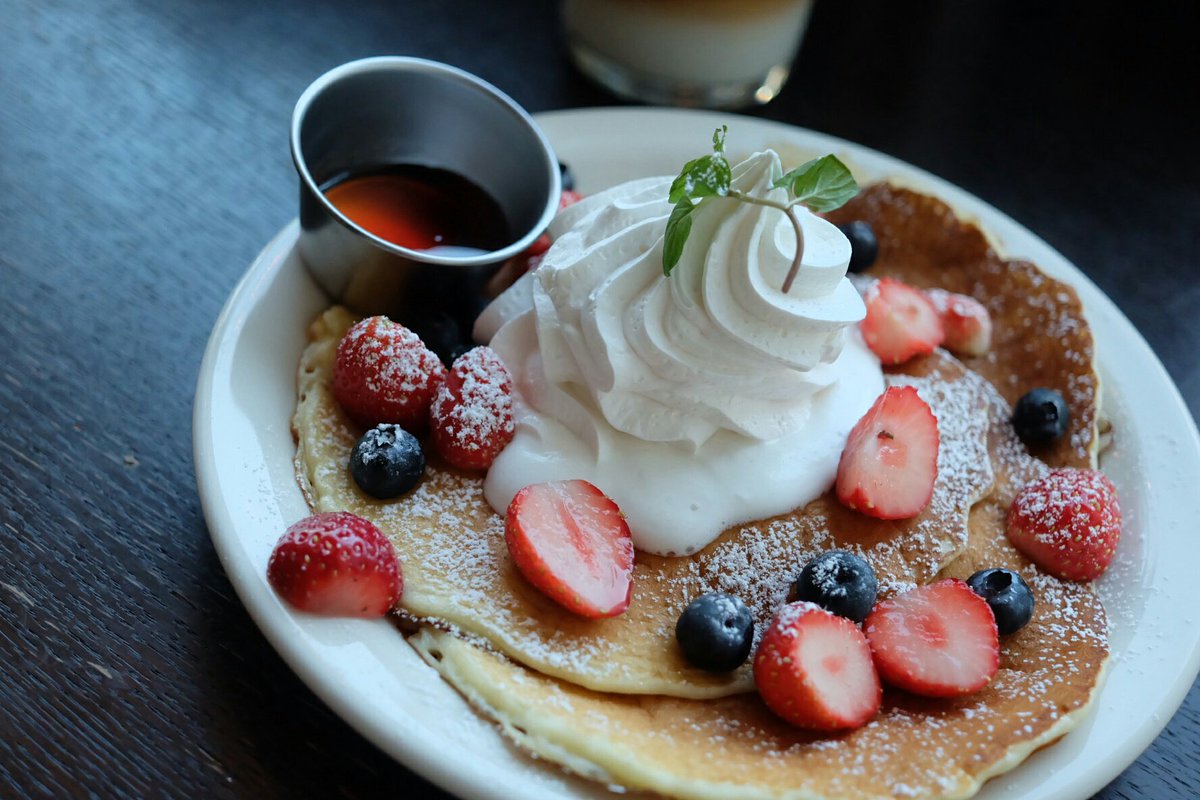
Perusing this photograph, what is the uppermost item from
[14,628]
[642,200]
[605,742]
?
[642,200]

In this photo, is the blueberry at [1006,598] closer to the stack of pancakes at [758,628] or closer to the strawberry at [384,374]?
the stack of pancakes at [758,628]

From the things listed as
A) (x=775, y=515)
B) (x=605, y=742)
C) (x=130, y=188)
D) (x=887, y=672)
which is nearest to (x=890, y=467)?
(x=775, y=515)

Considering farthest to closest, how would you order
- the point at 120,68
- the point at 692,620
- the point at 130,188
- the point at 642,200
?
the point at 120,68 < the point at 130,188 < the point at 642,200 < the point at 692,620

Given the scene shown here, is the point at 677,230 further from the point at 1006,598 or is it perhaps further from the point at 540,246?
the point at 1006,598

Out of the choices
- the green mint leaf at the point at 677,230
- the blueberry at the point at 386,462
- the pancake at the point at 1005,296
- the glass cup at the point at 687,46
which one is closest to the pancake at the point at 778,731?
the blueberry at the point at 386,462

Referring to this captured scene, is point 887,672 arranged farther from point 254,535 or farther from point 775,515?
point 254,535

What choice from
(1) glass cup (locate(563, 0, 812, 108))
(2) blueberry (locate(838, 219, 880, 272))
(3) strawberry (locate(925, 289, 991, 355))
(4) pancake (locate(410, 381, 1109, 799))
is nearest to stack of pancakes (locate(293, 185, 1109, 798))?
(4) pancake (locate(410, 381, 1109, 799))

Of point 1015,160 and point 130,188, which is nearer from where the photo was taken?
point 130,188

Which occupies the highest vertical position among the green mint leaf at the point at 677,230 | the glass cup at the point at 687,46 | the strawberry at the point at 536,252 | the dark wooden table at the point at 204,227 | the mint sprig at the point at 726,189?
the mint sprig at the point at 726,189
